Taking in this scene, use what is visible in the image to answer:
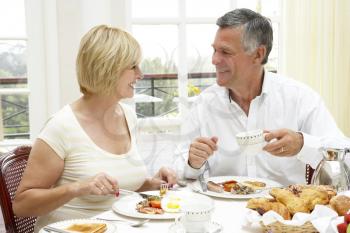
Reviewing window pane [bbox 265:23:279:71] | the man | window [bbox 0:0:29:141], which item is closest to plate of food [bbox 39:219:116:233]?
the man

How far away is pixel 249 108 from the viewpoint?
2.07 m

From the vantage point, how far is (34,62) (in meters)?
2.82

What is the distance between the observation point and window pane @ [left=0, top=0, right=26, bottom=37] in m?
2.82

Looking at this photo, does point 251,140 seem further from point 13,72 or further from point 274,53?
point 13,72

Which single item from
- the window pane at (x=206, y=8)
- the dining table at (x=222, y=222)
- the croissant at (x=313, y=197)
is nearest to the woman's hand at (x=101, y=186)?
the dining table at (x=222, y=222)

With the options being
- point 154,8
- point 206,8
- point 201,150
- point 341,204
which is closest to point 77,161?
point 201,150

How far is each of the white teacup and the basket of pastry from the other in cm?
13

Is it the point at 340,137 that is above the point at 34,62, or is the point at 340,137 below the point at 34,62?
below

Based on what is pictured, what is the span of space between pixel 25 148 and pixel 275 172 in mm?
1086

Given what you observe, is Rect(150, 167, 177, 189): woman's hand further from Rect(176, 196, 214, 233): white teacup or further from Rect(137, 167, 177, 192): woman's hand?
Rect(176, 196, 214, 233): white teacup

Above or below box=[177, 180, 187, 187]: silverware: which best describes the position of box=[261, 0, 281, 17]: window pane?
above

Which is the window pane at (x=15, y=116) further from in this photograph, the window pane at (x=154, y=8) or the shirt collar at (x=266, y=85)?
the shirt collar at (x=266, y=85)

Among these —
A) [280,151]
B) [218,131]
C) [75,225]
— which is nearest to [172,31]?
[218,131]

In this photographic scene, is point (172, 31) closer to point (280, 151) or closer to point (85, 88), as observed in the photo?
point (85, 88)
